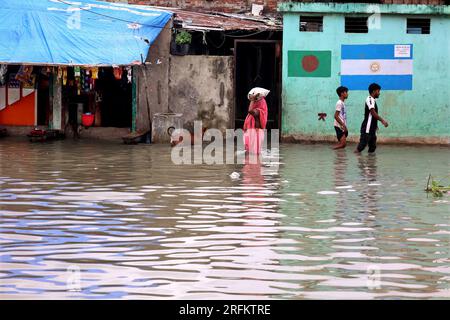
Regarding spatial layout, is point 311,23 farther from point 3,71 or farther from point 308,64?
point 3,71

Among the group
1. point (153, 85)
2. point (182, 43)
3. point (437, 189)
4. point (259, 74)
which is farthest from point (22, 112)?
point (437, 189)

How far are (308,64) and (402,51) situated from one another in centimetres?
201

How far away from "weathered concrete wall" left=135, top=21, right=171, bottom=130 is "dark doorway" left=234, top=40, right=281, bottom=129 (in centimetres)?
185

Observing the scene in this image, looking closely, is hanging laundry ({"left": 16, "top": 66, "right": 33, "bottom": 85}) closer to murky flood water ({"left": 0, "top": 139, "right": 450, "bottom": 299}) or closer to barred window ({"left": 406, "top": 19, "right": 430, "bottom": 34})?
murky flood water ({"left": 0, "top": 139, "right": 450, "bottom": 299})

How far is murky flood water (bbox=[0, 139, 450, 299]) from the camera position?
23.1 ft

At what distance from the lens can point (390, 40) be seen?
22125 mm

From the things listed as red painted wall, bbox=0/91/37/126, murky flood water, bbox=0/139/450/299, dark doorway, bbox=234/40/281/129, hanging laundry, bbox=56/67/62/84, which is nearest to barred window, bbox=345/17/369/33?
dark doorway, bbox=234/40/281/129

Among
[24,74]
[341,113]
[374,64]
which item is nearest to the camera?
[341,113]

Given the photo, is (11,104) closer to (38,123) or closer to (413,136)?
(38,123)

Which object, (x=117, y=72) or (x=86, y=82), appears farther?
(x=86, y=82)

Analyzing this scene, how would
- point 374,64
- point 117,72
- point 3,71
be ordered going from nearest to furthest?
point 117,72, point 374,64, point 3,71

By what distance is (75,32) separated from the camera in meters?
21.4

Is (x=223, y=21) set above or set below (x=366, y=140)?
above

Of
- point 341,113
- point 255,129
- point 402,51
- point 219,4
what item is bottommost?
point 255,129
